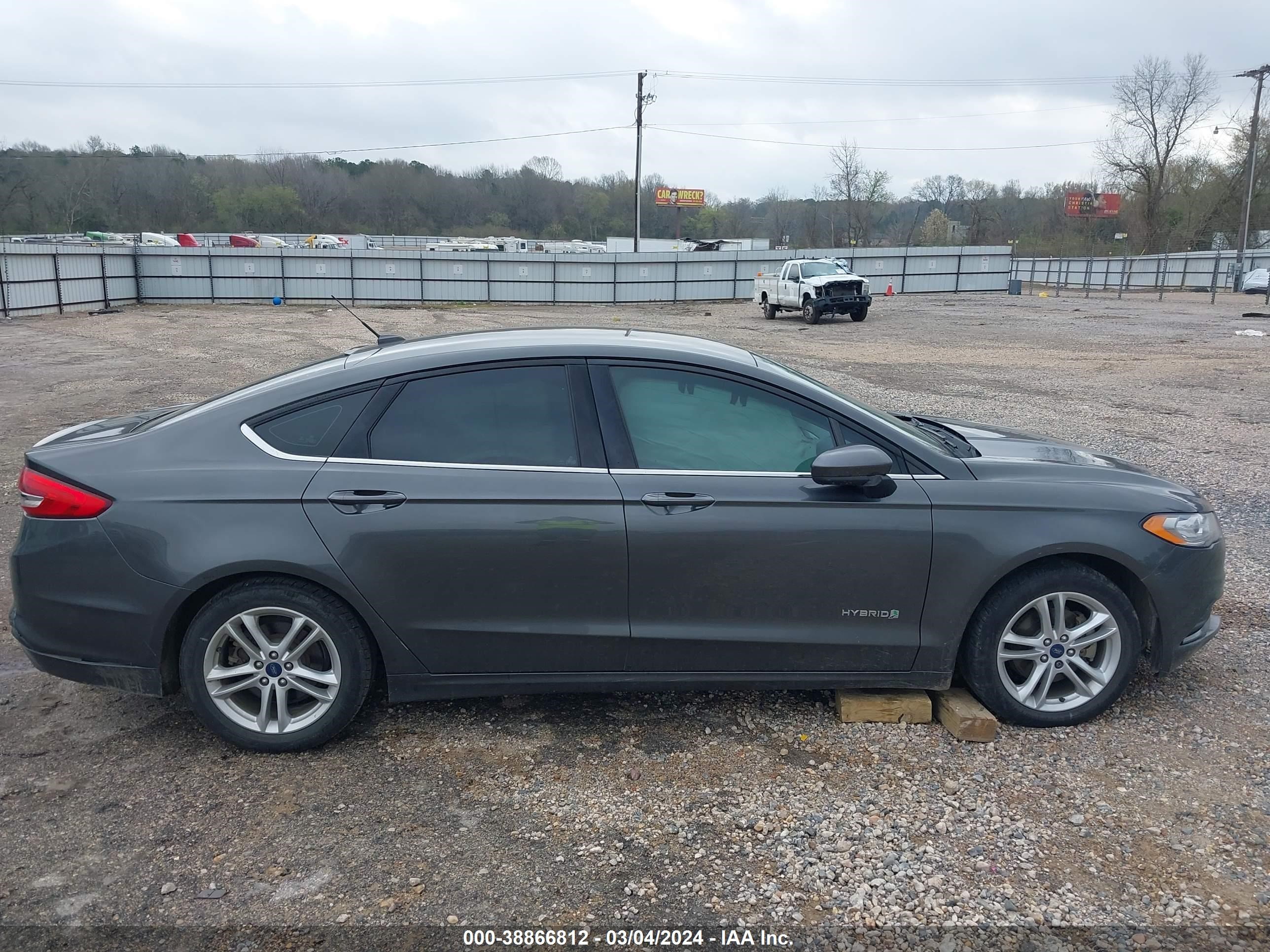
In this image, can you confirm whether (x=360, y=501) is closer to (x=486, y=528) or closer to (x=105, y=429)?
(x=486, y=528)

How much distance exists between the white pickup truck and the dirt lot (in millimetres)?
24181

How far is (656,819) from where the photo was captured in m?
3.29

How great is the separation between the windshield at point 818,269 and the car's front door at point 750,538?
2639cm

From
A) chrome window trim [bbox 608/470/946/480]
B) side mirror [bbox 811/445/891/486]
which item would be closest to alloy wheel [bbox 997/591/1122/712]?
chrome window trim [bbox 608/470/946/480]

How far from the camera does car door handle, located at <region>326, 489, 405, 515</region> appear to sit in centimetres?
356

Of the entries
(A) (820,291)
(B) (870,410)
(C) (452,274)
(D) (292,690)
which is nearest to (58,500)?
(D) (292,690)

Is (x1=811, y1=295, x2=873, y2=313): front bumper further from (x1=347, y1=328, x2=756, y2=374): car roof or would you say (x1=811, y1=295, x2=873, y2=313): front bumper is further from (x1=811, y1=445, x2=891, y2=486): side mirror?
(x1=811, y1=445, x2=891, y2=486): side mirror

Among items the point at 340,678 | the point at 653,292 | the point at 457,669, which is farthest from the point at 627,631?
the point at 653,292

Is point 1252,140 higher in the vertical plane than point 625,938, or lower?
higher

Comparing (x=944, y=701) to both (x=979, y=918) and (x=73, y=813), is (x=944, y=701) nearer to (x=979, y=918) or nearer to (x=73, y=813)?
(x=979, y=918)

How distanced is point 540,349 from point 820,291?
84.7 feet

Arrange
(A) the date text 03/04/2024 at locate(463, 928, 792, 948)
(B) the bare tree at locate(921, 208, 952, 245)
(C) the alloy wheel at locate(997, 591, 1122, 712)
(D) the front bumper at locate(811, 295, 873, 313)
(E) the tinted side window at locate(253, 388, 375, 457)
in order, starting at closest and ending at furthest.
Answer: (A) the date text 03/04/2024 at locate(463, 928, 792, 948) → (E) the tinted side window at locate(253, 388, 375, 457) → (C) the alloy wheel at locate(997, 591, 1122, 712) → (D) the front bumper at locate(811, 295, 873, 313) → (B) the bare tree at locate(921, 208, 952, 245)

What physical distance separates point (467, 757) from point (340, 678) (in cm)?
59

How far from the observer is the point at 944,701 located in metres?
3.90
